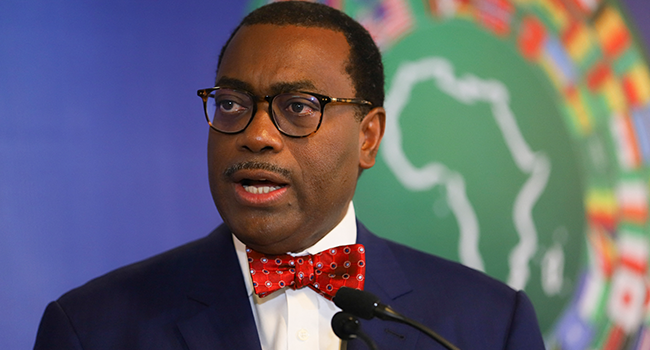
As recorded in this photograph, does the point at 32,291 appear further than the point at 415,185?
No

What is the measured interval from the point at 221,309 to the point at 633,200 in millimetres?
2011

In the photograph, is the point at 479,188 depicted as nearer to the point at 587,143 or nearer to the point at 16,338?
the point at 587,143

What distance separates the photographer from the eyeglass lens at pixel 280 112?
52.6 inches

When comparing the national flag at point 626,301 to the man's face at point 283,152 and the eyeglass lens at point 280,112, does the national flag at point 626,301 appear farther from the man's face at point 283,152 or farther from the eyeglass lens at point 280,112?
the eyeglass lens at point 280,112

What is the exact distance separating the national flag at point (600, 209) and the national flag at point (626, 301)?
0.55 feet

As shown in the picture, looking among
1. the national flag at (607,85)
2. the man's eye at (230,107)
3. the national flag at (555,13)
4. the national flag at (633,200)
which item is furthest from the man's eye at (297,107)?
the national flag at (633,200)

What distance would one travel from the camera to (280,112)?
1.34 meters

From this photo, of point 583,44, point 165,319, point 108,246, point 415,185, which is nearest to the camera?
point 165,319

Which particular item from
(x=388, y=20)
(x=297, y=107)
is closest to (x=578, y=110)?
(x=388, y=20)

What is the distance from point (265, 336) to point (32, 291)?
779mm

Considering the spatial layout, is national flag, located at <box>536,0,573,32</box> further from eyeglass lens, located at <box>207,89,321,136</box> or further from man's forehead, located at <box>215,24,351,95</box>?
eyeglass lens, located at <box>207,89,321,136</box>

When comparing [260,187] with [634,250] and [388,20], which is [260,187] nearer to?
[388,20]

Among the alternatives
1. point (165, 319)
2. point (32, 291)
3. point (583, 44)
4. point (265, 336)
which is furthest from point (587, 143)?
point (32, 291)

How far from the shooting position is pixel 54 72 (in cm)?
181
